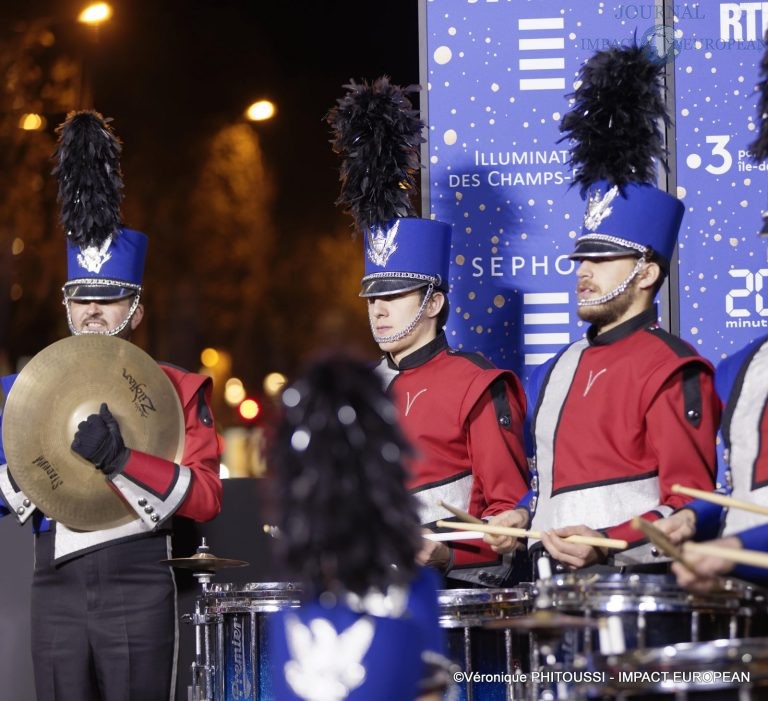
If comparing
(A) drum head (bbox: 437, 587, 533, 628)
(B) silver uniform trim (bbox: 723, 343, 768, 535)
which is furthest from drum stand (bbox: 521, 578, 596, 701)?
(B) silver uniform trim (bbox: 723, 343, 768, 535)

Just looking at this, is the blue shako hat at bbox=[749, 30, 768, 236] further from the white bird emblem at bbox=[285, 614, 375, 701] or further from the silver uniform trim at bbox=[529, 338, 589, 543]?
the white bird emblem at bbox=[285, 614, 375, 701]

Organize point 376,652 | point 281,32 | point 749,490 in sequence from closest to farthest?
point 376,652 < point 749,490 < point 281,32

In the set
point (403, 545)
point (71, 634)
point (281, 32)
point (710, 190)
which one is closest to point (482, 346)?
point (710, 190)

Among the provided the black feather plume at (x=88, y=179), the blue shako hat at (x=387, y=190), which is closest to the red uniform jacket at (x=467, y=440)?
the blue shako hat at (x=387, y=190)

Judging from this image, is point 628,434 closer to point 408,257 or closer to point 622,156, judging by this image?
point 622,156

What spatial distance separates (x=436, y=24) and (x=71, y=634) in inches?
101

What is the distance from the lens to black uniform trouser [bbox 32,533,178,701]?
4.86 metres

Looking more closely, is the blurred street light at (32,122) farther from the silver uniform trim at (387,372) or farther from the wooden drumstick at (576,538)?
the wooden drumstick at (576,538)

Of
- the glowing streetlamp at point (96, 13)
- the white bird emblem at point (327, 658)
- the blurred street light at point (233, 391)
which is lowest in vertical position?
the white bird emblem at point (327, 658)

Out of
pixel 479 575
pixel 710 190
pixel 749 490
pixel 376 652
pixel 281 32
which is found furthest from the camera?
pixel 281 32

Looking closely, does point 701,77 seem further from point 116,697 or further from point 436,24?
point 116,697

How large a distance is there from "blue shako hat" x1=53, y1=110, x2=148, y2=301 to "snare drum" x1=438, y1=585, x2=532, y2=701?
175 cm

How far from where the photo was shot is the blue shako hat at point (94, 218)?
522 cm

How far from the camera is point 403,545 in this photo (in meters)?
2.78
